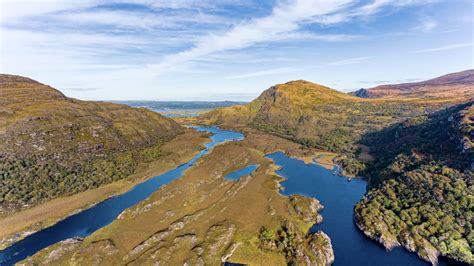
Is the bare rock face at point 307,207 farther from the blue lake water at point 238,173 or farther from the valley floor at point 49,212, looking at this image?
the valley floor at point 49,212

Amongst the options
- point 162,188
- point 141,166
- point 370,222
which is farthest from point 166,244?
point 141,166

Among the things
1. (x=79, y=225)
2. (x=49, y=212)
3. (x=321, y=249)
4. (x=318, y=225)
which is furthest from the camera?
(x=49, y=212)

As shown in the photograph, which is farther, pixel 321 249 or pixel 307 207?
pixel 307 207

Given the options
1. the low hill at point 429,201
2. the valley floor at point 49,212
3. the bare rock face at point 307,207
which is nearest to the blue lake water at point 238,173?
the bare rock face at point 307,207

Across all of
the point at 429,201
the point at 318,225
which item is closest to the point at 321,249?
the point at 318,225

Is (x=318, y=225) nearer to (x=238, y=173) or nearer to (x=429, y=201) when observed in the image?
(x=429, y=201)

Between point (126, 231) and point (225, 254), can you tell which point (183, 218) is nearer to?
point (126, 231)

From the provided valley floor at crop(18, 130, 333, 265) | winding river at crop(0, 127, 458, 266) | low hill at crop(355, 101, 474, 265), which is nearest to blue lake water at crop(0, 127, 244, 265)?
winding river at crop(0, 127, 458, 266)
